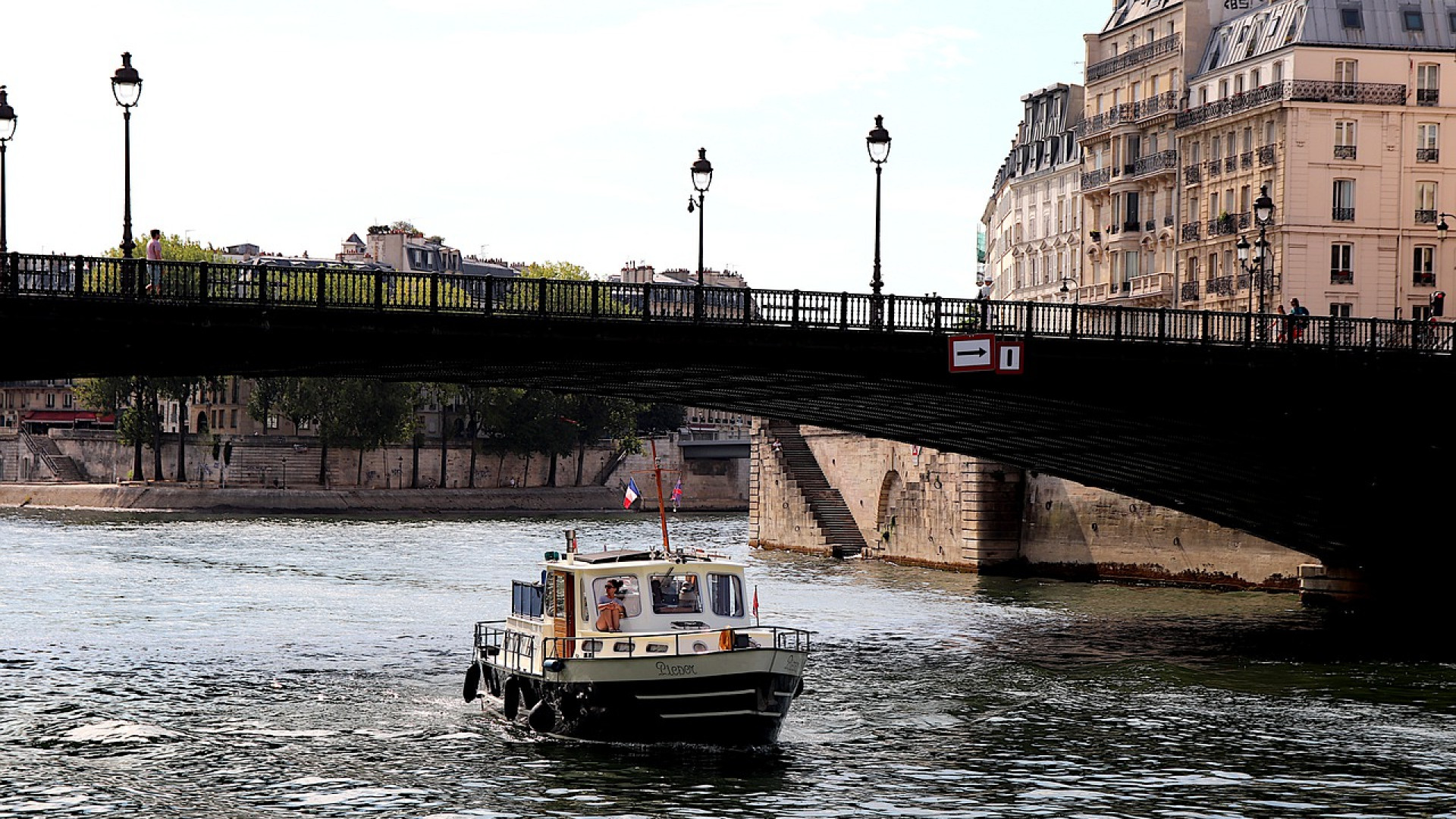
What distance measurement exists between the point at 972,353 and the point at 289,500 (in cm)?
9903

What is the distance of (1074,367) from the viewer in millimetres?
46344

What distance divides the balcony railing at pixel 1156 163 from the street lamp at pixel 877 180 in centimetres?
4941

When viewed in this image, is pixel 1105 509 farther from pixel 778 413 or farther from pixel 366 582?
pixel 366 582

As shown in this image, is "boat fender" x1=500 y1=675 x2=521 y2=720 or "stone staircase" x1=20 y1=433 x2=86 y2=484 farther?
"stone staircase" x1=20 y1=433 x2=86 y2=484

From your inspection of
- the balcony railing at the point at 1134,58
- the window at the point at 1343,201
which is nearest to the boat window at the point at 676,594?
the window at the point at 1343,201

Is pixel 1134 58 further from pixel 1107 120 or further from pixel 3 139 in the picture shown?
pixel 3 139

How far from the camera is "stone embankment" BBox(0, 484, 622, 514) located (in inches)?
5276

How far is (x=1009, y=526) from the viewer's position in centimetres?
7525

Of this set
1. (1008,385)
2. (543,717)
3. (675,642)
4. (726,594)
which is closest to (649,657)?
(675,642)

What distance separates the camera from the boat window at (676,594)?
1359 inches

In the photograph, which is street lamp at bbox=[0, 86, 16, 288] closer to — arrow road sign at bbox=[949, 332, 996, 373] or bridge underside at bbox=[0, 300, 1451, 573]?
bridge underside at bbox=[0, 300, 1451, 573]

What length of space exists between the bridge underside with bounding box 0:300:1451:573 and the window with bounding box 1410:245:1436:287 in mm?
27538

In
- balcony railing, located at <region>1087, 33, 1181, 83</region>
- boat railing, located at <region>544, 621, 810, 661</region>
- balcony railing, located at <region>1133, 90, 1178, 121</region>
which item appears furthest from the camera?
balcony railing, located at <region>1087, 33, 1181, 83</region>

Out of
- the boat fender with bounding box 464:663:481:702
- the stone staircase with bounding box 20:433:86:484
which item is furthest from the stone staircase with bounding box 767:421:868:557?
the stone staircase with bounding box 20:433:86:484
